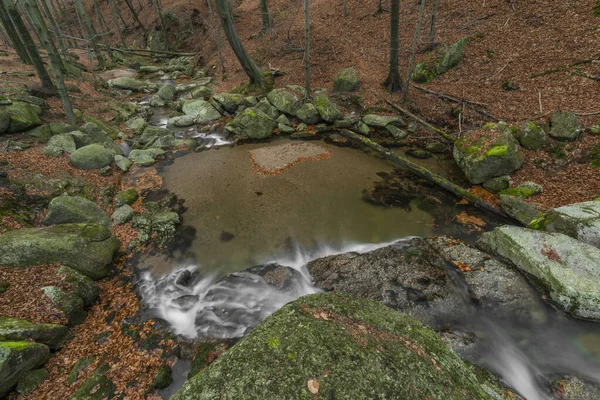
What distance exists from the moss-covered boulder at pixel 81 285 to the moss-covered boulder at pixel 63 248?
0.31 m

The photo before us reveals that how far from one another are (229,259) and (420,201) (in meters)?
7.31

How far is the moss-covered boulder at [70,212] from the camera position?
28.1ft

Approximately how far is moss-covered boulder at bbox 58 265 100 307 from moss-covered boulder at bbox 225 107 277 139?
1052cm

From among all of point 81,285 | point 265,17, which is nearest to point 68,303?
point 81,285

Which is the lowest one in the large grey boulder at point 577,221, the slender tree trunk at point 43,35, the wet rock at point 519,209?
the wet rock at point 519,209

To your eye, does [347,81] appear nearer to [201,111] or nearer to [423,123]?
[423,123]

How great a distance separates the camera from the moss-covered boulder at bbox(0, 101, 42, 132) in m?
12.1

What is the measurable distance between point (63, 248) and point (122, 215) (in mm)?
2550

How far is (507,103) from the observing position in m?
12.6

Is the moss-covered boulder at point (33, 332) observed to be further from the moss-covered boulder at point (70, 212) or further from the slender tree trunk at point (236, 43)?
the slender tree trunk at point (236, 43)

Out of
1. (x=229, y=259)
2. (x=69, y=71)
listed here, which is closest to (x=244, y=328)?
(x=229, y=259)

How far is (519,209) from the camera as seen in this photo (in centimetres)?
881

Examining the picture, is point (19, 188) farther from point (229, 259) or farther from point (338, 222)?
point (338, 222)

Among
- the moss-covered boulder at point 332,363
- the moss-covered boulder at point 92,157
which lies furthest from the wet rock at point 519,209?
the moss-covered boulder at point 92,157
